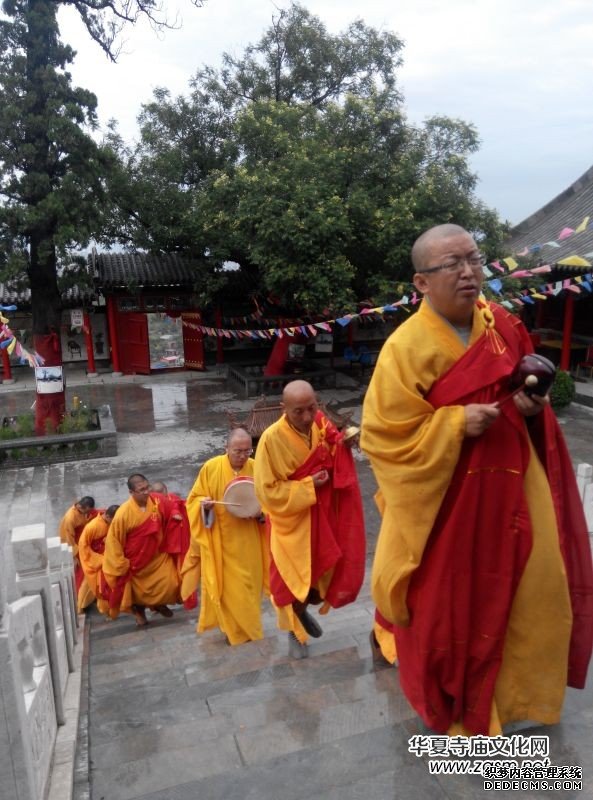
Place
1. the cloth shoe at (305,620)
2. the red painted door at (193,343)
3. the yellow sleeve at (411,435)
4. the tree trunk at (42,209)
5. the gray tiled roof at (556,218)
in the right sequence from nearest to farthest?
the yellow sleeve at (411,435), the cloth shoe at (305,620), the tree trunk at (42,209), the gray tiled roof at (556,218), the red painted door at (193,343)

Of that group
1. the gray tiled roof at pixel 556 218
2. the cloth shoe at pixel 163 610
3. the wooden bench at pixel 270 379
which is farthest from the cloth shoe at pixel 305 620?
the gray tiled roof at pixel 556 218

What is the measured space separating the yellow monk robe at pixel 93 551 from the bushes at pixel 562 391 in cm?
1060

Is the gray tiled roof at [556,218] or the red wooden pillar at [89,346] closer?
the gray tiled roof at [556,218]

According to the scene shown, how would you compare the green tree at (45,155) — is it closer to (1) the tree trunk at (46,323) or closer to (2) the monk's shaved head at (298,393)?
(1) the tree trunk at (46,323)

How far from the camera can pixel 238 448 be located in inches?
179

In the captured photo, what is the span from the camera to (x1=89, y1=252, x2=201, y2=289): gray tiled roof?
62.4ft

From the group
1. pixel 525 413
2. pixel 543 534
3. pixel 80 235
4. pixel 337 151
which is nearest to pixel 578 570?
pixel 543 534

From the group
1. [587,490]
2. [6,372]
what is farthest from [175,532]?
[6,372]

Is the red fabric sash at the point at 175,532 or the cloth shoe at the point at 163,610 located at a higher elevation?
the red fabric sash at the point at 175,532

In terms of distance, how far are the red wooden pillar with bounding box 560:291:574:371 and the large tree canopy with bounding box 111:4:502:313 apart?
2.88 meters

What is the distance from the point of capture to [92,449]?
479 inches

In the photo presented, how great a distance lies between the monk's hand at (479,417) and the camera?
85.5 inches

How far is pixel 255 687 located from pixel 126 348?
17.8 meters

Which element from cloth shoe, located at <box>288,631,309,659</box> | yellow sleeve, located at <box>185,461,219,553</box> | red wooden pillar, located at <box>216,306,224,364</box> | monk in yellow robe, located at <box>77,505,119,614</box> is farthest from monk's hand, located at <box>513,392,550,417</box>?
red wooden pillar, located at <box>216,306,224,364</box>
